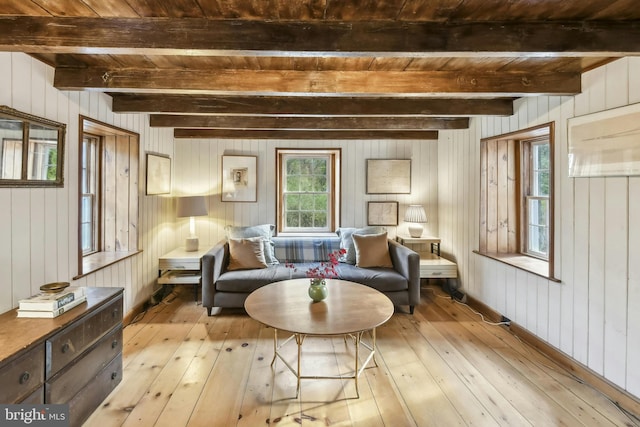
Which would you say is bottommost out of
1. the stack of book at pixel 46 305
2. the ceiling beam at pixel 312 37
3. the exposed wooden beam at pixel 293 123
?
the stack of book at pixel 46 305

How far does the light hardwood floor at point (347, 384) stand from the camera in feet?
6.01

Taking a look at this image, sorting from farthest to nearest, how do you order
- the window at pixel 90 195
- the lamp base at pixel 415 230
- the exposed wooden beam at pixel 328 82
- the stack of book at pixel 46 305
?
1. the lamp base at pixel 415 230
2. the window at pixel 90 195
3. the exposed wooden beam at pixel 328 82
4. the stack of book at pixel 46 305

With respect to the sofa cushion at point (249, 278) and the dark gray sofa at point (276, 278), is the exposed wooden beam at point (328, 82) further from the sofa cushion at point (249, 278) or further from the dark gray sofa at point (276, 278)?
the sofa cushion at point (249, 278)

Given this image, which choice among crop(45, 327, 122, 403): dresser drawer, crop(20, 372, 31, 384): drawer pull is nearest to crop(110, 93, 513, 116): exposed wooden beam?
crop(45, 327, 122, 403): dresser drawer

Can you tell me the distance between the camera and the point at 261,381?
2.17m

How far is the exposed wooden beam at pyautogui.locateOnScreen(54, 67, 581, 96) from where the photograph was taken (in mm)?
2262

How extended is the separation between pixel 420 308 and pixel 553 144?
A: 210 cm

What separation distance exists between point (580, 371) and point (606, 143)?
1633 millimetres

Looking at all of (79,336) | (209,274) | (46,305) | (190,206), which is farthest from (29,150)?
(190,206)

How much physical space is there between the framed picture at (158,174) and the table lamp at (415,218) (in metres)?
3.20

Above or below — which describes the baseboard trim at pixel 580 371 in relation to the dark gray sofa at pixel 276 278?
below

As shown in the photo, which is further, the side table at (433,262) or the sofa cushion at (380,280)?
the side table at (433,262)

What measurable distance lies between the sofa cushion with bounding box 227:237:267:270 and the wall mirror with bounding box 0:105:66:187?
5.55 feet

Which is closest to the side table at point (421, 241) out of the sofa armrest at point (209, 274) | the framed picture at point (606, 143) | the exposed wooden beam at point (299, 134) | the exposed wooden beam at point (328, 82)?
the exposed wooden beam at point (299, 134)
